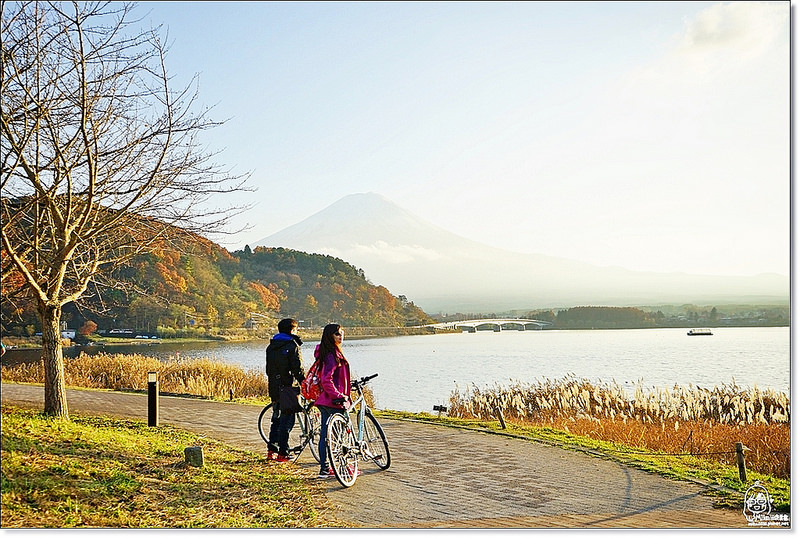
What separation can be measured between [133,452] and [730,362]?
730 inches

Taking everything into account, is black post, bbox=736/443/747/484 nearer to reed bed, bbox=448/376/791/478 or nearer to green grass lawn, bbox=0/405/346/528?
reed bed, bbox=448/376/791/478

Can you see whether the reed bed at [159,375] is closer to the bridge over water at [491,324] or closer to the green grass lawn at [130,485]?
the bridge over water at [491,324]

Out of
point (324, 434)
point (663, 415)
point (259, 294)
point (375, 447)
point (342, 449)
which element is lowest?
point (663, 415)

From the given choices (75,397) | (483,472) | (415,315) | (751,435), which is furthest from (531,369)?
(483,472)

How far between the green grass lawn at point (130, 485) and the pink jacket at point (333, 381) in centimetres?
85

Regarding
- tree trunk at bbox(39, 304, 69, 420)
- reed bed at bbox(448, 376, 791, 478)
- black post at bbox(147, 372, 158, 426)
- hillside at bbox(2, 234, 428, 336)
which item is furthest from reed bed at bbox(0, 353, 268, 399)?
tree trunk at bbox(39, 304, 69, 420)

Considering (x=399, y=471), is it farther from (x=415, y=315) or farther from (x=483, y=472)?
(x=415, y=315)

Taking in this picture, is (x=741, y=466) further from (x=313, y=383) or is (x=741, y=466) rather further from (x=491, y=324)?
(x=491, y=324)

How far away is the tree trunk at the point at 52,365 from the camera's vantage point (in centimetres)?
855

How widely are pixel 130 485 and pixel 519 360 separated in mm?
20775

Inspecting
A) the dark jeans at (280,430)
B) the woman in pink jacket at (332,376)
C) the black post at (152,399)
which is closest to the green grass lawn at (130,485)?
the dark jeans at (280,430)

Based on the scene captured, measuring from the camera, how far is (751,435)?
11133 mm

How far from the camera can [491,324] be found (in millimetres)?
23031

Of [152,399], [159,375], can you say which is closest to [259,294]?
[159,375]
